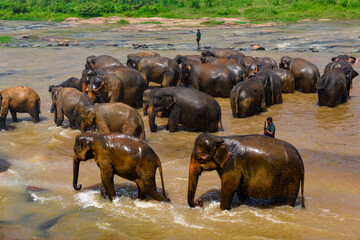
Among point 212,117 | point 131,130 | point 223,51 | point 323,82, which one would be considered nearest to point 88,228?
point 131,130

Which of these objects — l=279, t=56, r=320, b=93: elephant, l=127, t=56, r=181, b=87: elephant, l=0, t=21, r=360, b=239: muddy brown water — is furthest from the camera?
l=279, t=56, r=320, b=93: elephant

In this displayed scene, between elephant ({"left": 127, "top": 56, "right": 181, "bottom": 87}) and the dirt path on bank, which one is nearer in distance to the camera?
elephant ({"left": 127, "top": 56, "right": 181, "bottom": 87})

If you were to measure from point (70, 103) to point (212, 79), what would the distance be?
4697 millimetres

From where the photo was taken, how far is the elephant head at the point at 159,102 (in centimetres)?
1024

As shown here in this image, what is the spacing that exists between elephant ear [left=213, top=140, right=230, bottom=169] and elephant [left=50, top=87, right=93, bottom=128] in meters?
4.80

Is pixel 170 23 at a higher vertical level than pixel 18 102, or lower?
lower

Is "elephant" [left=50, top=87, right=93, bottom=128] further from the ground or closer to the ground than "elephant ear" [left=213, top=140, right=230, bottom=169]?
closer to the ground

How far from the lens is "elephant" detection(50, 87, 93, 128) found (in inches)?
403

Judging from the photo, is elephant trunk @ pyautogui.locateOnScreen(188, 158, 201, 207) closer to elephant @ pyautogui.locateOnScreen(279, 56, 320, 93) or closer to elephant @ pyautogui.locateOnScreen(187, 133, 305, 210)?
elephant @ pyautogui.locateOnScreen(187, 133, 305, 210)

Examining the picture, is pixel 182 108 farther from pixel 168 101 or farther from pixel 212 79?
pixel 212 79

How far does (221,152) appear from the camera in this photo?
6.04 m

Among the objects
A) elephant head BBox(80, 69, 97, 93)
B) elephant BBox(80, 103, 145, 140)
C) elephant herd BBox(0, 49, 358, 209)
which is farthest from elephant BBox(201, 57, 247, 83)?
elephant BBox(80, 103, 145, 140)

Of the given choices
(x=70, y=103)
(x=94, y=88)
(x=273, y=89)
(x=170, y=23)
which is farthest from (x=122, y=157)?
(x=170, y=23)

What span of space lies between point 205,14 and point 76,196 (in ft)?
141
